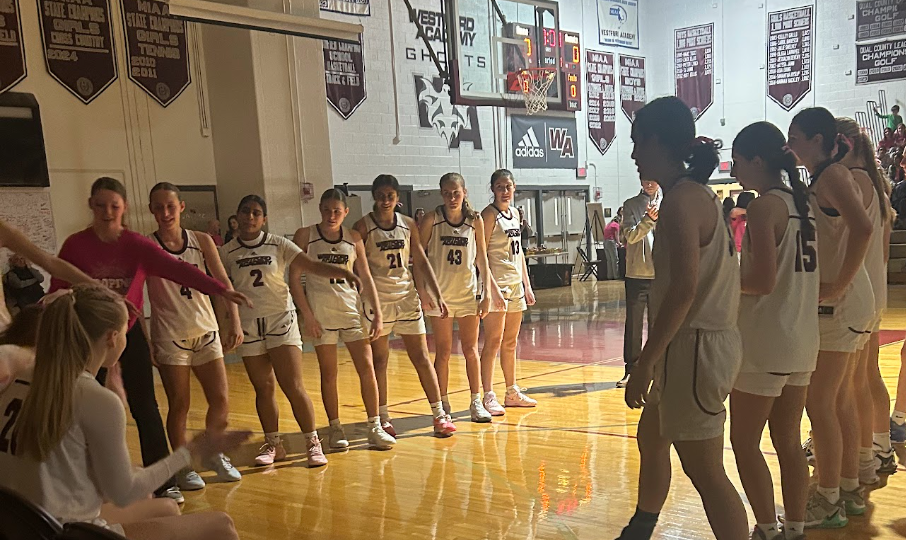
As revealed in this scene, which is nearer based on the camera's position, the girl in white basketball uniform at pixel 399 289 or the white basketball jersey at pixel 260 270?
the white basketball jersey at pixel 260 270

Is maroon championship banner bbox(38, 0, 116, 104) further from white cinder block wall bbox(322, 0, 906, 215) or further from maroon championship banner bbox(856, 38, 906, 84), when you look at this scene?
maroon championship banner bbox(856, 38, 906, 84)

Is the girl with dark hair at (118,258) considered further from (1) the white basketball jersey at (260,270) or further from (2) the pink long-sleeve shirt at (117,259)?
(1) the white basketball jersey at (260,270)

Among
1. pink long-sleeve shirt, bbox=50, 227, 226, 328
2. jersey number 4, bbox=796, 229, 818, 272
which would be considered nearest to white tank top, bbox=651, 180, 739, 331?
jersey number 4, bbox=796, 229, 818, 272

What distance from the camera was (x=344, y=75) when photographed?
39.6 feet

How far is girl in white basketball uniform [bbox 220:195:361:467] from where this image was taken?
4.34 m

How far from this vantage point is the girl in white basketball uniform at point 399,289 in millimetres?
4855

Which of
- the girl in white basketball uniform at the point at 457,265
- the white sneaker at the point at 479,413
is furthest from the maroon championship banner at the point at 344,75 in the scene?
the white sneaker at the point at 479,413

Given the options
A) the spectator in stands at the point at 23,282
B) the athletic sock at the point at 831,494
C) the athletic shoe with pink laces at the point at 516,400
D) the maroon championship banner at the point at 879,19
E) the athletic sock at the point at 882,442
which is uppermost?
the maroon championship banner at the point at 879,19

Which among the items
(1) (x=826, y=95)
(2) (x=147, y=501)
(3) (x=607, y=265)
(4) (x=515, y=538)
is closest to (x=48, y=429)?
(2) (x=147, y=501)

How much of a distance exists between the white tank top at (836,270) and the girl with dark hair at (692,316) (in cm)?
86

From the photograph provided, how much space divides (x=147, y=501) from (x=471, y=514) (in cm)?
170

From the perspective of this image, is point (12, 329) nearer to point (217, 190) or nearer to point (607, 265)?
point (217, 190)

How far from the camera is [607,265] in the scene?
16031 millimetres

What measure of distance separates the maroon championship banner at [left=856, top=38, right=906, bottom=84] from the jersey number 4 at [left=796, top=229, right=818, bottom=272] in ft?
48.0
